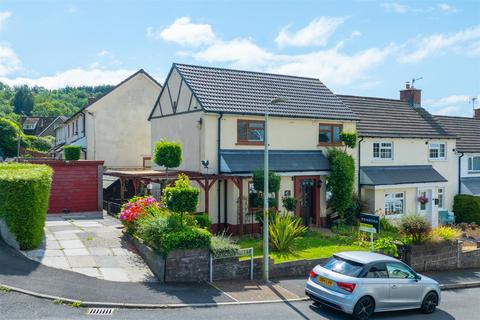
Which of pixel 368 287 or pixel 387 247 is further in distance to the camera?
pixel 387 247

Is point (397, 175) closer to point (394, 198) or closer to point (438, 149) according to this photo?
point (394, 198)

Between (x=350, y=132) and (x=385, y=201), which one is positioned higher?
Answer: (x=350, y=132)

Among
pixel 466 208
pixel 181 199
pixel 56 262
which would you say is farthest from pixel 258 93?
pixel 466 208

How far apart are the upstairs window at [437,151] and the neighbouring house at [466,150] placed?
1.48 m

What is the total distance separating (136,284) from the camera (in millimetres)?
13055

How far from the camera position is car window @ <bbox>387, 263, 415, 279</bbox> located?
12.6 m

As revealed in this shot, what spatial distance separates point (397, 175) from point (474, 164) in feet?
30.7

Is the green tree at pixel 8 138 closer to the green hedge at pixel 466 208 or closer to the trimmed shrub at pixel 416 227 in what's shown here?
the trimmed shrub at pixel 416 227

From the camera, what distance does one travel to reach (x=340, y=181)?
929 inches

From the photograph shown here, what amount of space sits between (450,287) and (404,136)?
13.1m

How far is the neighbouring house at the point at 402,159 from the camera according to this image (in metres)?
26.2

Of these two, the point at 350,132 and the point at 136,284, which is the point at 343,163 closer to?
the point at 350,132

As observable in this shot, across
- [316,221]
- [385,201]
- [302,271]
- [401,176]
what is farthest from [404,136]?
[302,271]

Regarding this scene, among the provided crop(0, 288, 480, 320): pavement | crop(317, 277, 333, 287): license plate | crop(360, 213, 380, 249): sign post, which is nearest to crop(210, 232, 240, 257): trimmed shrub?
crop(0, 288, 480, 320): pavement
